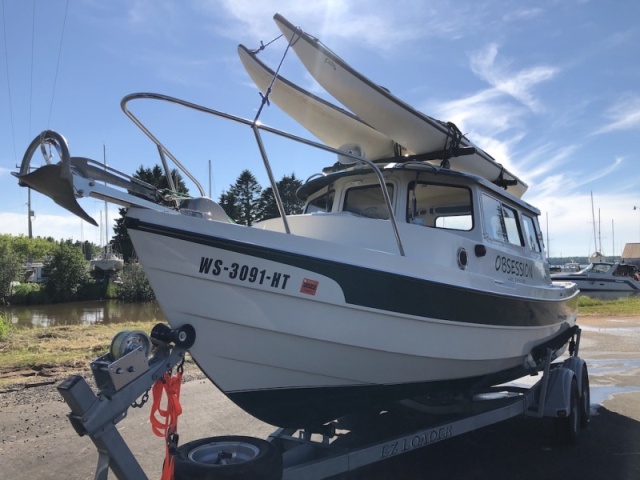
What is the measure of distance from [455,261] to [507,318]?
828 mm

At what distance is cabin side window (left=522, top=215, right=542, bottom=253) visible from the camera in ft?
20.8

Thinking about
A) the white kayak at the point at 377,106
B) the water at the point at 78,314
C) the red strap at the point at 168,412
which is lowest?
the water at the point at 78,314

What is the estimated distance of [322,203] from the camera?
229 inches

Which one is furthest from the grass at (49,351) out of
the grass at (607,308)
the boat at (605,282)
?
the boat at (605,282)

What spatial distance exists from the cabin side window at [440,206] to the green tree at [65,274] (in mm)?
35279

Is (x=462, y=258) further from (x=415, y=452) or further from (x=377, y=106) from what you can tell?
(x=415, y=452)

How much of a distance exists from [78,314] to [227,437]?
85.1ft

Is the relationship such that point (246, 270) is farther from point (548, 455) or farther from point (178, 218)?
point (548, 455)

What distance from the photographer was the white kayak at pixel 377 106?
14.7 ft

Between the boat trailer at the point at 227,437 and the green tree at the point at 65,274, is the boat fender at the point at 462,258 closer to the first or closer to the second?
the boat trailer at the point at 227,437

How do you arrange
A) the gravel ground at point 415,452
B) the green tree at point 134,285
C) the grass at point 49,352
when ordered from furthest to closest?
the green tree at point 134,285 → the grass at point 49,352 → the gravel ground at point 415,452

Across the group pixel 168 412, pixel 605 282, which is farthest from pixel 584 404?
pixel 605 282

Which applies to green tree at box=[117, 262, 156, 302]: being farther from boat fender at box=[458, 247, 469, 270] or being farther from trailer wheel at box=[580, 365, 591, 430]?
boat fender at box=[458, 247, 469, 270]

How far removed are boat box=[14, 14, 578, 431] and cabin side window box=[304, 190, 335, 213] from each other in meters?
0.86
